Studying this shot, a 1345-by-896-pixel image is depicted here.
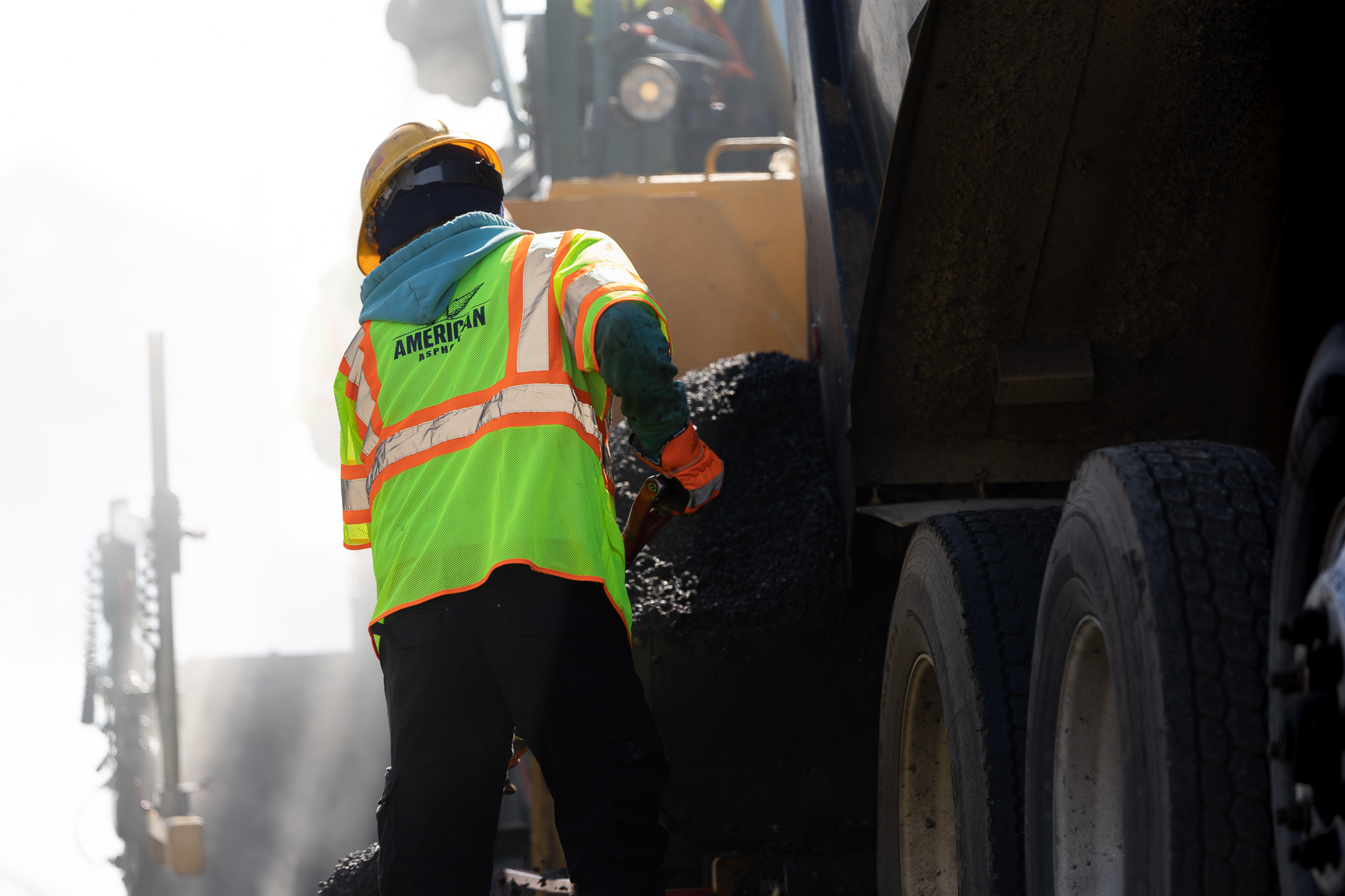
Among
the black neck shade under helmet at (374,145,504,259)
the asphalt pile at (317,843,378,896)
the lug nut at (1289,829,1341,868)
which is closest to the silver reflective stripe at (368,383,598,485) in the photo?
the black neck shade under helmet at (374,145,504,259)

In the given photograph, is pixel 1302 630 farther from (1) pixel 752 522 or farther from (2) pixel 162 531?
(2) pixel 162 531

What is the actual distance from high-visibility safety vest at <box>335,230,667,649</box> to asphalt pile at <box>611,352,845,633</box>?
513 millimetres

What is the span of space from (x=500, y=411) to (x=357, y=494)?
0.52m

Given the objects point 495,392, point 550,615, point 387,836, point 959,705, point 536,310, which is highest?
point 536,310

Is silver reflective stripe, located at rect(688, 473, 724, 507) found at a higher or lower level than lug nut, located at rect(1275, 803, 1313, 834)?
higher

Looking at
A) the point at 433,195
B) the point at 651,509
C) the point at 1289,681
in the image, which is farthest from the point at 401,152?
the point at 1289,681

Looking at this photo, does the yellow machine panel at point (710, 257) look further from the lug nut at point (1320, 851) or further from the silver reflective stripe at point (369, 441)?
the lug nut at point (1320, 851)

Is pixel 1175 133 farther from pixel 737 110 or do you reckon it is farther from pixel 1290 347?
pixel 737 110

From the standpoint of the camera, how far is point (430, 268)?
2.39 metres

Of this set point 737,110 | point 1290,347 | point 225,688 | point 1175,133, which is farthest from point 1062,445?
point 225,688

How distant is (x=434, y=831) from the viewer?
6.98 feet

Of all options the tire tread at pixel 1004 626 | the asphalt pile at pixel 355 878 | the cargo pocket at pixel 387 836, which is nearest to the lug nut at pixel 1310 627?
the tire tread at pixel 1004 626

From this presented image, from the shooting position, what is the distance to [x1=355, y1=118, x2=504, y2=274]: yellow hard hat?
8.51ft

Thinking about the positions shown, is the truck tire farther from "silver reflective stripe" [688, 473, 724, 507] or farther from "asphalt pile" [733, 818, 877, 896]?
"asphalt pile" [733, 818, 877, 896]
